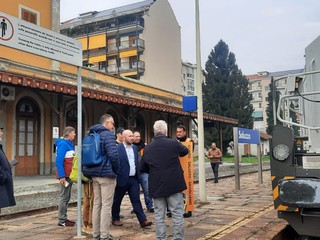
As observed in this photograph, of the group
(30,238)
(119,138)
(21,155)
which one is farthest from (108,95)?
(30,238)

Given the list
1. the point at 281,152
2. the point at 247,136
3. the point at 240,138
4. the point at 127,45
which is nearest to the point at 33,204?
the point at 240,138

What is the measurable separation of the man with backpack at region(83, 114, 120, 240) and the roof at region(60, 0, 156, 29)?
43015mm

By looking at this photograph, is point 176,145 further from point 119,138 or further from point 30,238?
point 30,238

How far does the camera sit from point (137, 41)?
45.6m

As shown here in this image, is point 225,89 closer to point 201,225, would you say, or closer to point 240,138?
point 240,138

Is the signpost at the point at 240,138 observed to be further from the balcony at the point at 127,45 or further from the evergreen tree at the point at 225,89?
the balcony at the point at 127,45

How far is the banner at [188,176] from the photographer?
273 inches

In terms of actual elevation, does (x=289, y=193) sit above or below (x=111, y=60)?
below

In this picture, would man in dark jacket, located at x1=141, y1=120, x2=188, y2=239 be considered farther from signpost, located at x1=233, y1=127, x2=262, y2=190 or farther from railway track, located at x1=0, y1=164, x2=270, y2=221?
signpost, located at x1=233, y1=127, x2=262, y2=190

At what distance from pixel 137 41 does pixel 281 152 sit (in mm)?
42141

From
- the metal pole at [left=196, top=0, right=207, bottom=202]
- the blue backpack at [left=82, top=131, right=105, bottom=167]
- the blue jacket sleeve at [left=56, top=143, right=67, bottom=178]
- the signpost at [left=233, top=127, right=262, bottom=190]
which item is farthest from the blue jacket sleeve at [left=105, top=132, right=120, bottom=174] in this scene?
the signpost at [left=233, top=127, right=262, bottom=190]

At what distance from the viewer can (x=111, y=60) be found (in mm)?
49000

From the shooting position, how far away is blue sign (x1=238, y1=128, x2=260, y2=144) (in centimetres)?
1222

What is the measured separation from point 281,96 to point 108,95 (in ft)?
42.3
